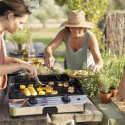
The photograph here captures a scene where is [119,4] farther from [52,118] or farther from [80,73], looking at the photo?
[52,118]

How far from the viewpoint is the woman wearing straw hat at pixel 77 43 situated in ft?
11.7

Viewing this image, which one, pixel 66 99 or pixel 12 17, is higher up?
pixel 12 17

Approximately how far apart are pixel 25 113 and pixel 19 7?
3.03ft

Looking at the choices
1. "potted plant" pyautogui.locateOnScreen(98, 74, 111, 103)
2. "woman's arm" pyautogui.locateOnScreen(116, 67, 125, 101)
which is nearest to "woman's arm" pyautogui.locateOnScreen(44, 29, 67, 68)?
"potted plant" pyautogui.locateOnScreen(98, 74, 111, 103)

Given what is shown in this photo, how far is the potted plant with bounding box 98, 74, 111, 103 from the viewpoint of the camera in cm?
282

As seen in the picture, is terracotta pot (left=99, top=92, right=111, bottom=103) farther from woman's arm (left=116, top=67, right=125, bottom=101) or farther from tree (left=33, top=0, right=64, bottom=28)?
tree (left=33, top=0, right=64, bottom=28)

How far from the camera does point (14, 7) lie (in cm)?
240

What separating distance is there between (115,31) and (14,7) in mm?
7155

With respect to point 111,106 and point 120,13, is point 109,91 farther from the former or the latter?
point 120,13

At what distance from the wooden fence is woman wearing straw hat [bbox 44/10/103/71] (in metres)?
5.29

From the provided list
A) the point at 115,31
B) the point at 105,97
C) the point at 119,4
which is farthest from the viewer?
the point at 119,4

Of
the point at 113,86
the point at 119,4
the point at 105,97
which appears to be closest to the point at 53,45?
the point at 113,86

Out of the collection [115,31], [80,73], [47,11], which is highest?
[47,11]

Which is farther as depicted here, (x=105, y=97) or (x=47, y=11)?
(x=47, y=11)
